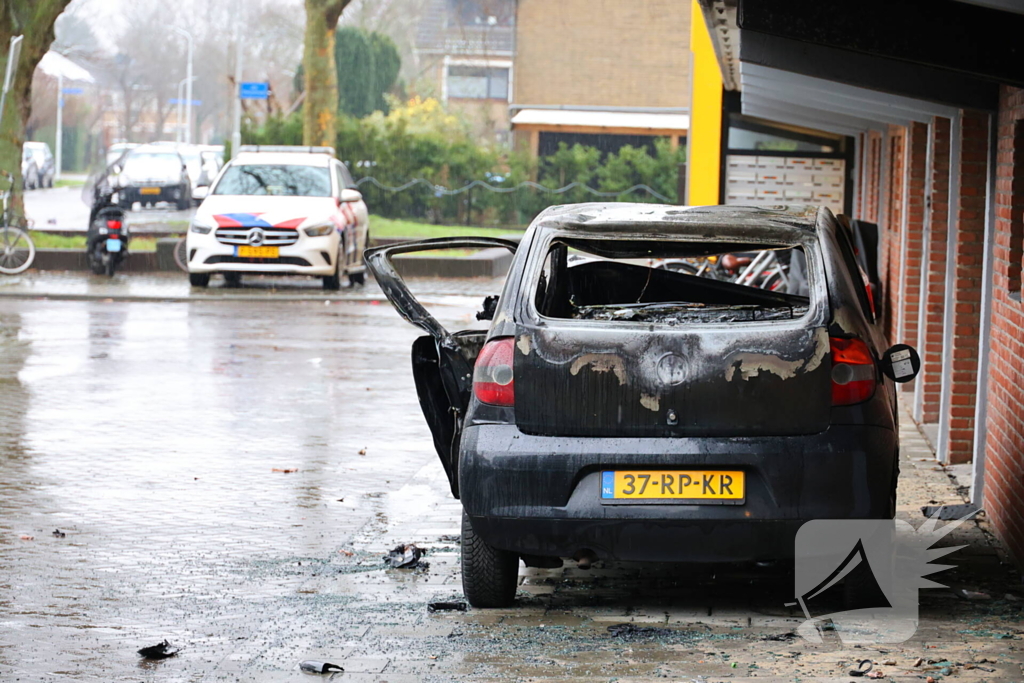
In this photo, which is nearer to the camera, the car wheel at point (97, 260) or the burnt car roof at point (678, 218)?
the burnt car roof at point (678, 218)

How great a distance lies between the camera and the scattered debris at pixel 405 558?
657 centimetres

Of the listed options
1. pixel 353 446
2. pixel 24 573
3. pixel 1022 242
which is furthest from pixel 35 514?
pixel 1022 242

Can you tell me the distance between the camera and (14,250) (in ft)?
75.9

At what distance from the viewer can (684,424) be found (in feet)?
17.6

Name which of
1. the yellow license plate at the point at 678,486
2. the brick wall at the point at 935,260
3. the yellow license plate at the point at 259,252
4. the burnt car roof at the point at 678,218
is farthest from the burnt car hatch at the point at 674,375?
the yellow license plate at the point at 259,252

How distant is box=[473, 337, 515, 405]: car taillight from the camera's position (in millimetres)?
5523

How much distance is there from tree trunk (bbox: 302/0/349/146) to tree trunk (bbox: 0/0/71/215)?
814cm

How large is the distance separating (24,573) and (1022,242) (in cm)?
461

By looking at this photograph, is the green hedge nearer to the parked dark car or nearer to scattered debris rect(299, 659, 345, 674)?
the parked dark car

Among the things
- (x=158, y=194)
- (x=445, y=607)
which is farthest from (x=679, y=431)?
(x=158, y=194)

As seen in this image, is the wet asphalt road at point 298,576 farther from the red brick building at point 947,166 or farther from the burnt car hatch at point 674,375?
the burnt car hatch at point 674,375

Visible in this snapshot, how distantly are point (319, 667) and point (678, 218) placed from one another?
2.10 meters

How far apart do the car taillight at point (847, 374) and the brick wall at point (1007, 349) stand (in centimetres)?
139

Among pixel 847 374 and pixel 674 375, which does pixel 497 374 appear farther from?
pixel 847 374
